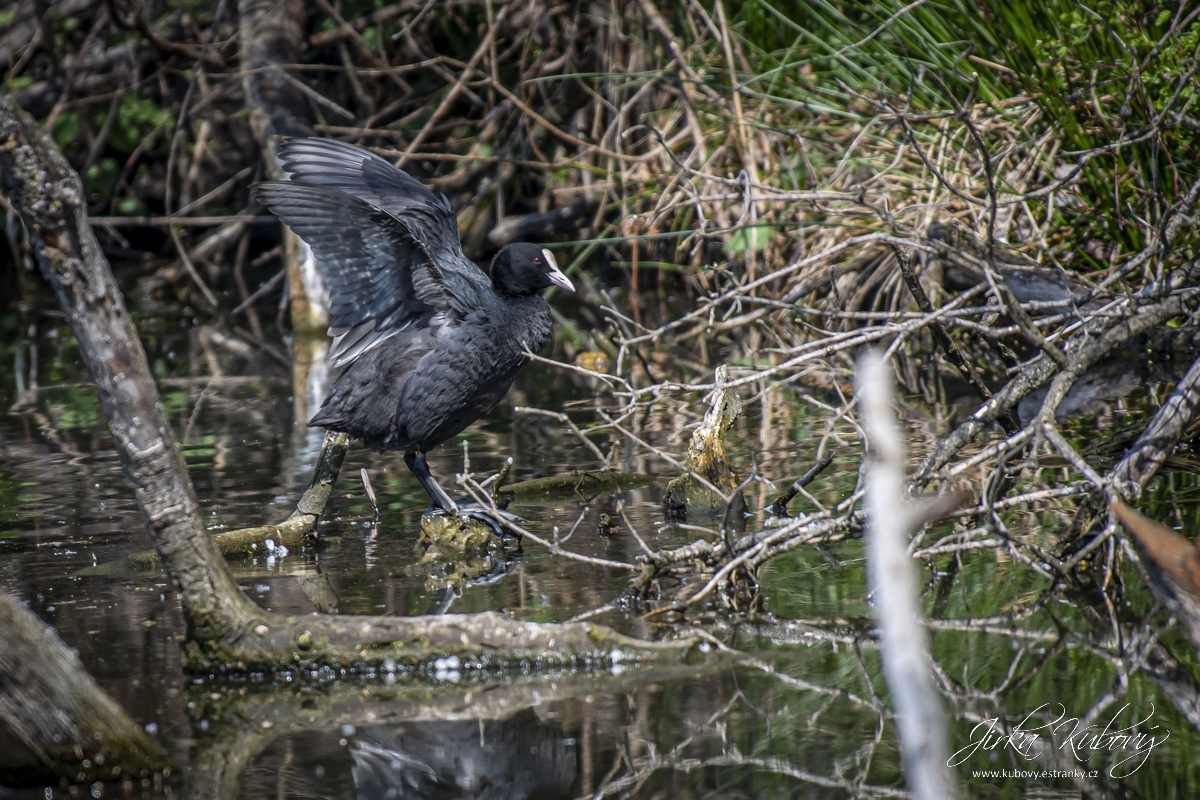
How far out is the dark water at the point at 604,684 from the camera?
234 cm

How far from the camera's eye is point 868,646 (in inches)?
113

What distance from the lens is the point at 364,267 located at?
4.40 m

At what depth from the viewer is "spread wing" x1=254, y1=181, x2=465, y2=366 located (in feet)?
14.0

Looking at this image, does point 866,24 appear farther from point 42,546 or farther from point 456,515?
point 42,546

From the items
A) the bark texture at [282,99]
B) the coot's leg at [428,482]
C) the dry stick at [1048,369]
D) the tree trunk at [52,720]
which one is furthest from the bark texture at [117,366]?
the bark texture at [282,99]

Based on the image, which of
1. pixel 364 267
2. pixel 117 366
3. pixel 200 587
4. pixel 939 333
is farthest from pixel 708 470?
pixel 117 366

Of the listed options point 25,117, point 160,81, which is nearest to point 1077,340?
point 25,117

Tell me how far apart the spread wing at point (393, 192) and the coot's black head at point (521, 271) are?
14cm

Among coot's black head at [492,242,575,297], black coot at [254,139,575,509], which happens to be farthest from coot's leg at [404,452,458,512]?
coot's black head at [492,242,575,297]

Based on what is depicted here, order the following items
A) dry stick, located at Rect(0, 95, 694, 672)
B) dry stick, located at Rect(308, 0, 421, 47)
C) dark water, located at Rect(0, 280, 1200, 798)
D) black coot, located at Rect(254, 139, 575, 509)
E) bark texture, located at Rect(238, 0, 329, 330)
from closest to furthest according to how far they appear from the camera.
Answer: dark water, located at Rect(0, 280, 1200, 798) < dry stick, located at Rect(0, 95, 694, 672) < black coot, located at Rect(254, 139, 575, 509) < bark texture, located at Rect(238, 0, 329, 330) < dry stick, located at Rect(308, 0, 421, 47)

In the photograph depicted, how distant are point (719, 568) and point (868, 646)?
398 mm

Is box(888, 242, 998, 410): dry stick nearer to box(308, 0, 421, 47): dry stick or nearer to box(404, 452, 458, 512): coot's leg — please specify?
box(404, 452, 458, 512): coot's leg

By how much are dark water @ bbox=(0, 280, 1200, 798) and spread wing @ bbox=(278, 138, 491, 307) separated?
0.81 meters

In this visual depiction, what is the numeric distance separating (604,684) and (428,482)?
1725 mm
